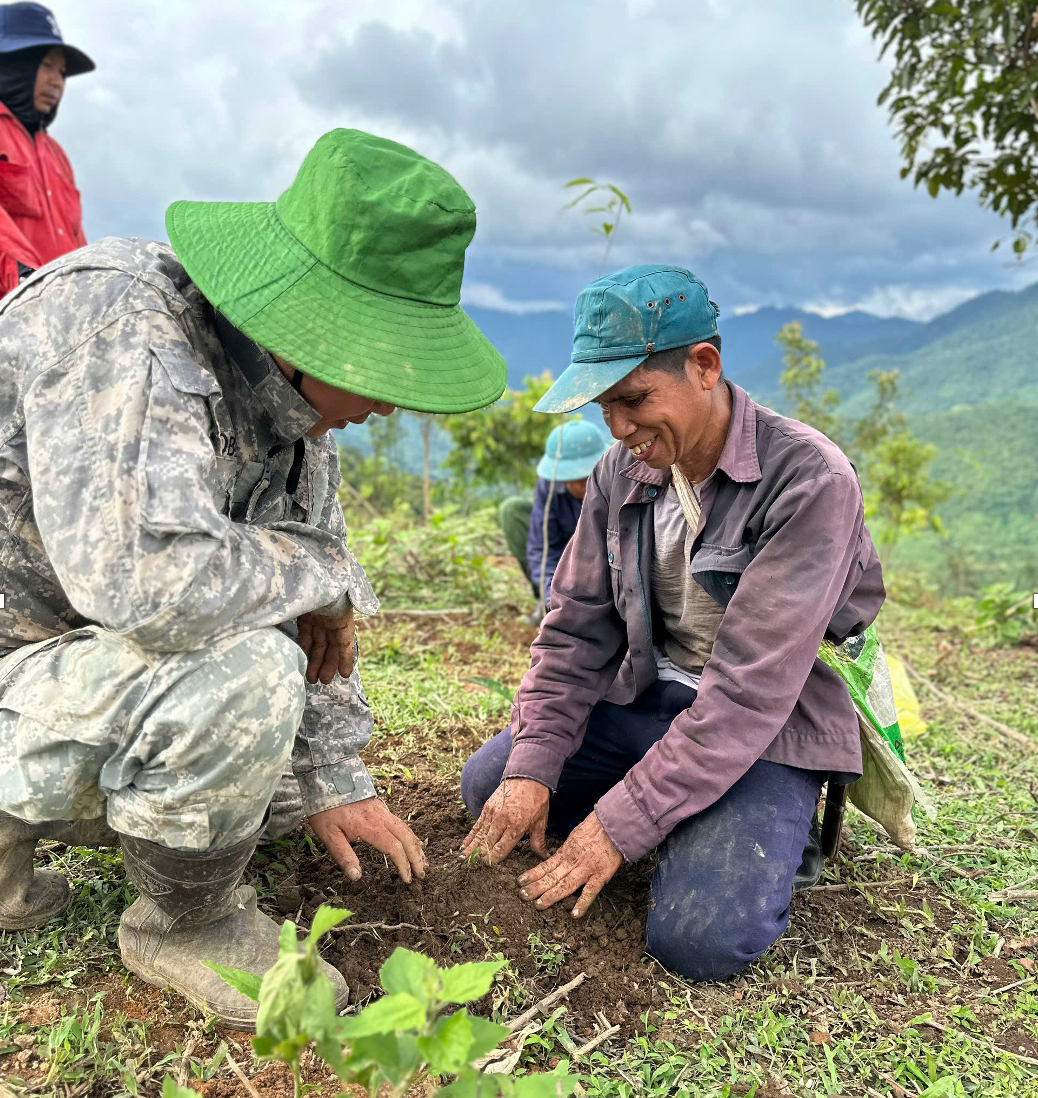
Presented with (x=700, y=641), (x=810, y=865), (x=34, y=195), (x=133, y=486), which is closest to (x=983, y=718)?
(x=810, y=865)

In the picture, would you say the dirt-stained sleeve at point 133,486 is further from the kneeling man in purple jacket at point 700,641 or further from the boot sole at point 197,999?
the kneeling man in purple jacket at point 700,641

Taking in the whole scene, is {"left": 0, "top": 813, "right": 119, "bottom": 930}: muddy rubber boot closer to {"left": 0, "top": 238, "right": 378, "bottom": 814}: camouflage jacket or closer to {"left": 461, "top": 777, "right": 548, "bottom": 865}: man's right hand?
{"left": 0, "top": 238, "right": 378, "bottom": 814}: camouflage jacket

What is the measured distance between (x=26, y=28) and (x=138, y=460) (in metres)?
3.51

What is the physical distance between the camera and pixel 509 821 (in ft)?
7.08

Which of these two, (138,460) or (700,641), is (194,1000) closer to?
(138,460)

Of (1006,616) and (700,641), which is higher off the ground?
(700,641)

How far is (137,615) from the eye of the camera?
1407mm

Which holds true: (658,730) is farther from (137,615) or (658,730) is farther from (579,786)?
(137,615)

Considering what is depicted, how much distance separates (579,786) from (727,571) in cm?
77

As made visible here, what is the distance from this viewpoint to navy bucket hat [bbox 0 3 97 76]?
12.4ft

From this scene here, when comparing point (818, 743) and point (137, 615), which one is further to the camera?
point (818, 743)

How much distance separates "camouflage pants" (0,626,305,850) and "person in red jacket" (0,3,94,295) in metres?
2.73

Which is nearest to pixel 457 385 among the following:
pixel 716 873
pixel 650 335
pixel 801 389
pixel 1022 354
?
pixel 650 335

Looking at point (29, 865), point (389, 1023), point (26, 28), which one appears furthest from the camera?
point (26, 28)
